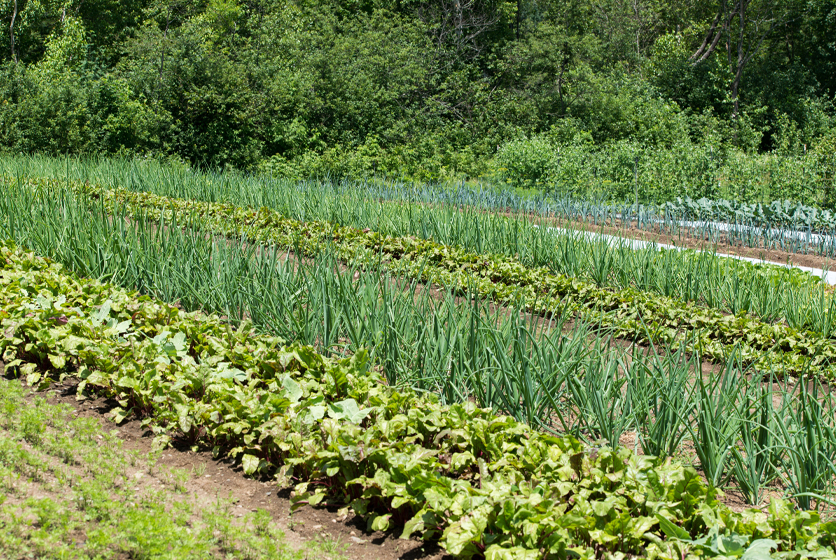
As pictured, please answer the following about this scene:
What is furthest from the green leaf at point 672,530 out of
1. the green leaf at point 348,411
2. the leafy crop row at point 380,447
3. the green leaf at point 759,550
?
the green leaf at point 348,411

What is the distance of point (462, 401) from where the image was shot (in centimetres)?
316

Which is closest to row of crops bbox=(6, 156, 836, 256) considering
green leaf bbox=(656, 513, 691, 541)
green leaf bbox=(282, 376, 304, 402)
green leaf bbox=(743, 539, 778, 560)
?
green leaf bbox=(282, 376, 304, 402)

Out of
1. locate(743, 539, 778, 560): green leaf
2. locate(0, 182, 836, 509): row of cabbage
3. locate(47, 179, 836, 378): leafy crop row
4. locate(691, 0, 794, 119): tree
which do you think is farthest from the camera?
locate(691, 0, 794, 119): tree

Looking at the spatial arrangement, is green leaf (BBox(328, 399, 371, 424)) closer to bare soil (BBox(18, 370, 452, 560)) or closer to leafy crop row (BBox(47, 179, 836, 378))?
bare soil (BBox(18, 370, 452, 560))

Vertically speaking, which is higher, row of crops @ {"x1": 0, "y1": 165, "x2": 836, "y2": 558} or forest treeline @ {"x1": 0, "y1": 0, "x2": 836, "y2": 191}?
forest treeline @ {"x1": 0, "y1": 0, "x2": 836, "y2": 191}

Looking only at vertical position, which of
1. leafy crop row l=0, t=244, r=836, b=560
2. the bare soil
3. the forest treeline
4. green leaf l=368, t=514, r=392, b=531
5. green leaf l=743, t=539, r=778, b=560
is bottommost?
the bare soil

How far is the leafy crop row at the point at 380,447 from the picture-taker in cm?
221

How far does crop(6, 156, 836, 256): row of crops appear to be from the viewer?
29.6 ft

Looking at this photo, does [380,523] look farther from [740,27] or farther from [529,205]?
[740,27]

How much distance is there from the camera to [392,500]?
2.47 m

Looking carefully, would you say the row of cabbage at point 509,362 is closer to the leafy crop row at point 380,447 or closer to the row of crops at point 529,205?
the leafy crop row at point 380,447

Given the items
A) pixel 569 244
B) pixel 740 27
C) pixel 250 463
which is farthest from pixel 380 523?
pixel 740 27

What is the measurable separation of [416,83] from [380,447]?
65.3 feet

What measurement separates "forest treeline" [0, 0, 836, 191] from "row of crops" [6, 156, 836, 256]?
3.31 m
